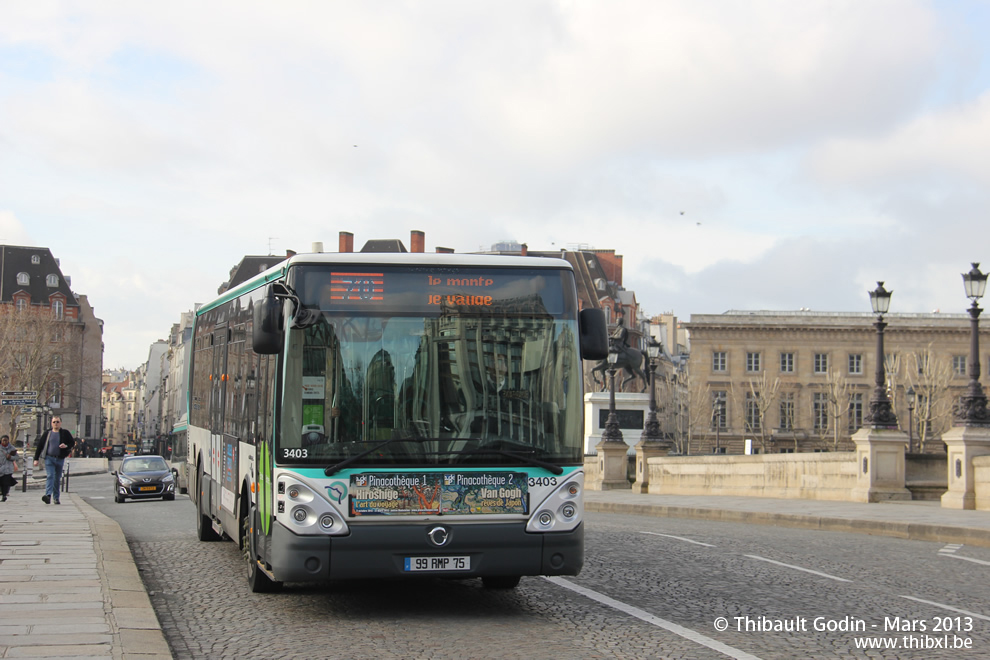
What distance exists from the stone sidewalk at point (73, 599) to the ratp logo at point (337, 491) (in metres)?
1.51

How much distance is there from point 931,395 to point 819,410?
15.8m

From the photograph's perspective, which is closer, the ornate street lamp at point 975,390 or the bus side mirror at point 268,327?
the bus side mirror at point 268,327

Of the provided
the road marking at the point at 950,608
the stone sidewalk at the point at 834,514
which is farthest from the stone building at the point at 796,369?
the road marking at the point at 950,608

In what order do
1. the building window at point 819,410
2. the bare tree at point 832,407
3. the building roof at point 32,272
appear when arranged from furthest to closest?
the building roof at point 32,272 → the building window at point 819,410 → the bare tree at point 832,407

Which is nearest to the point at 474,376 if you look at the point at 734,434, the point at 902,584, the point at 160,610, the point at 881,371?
the point at 160,610

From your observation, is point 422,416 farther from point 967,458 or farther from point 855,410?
point 855,410

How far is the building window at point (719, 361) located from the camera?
105 meters

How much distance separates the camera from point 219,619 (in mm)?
9055

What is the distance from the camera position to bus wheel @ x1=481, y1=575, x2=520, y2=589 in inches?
410

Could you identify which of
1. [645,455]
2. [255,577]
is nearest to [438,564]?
[255,577]

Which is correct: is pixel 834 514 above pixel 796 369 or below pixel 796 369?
below

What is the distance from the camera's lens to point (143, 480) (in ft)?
99.7

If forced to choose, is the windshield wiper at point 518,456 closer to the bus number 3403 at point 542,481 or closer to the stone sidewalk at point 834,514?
the bus number 3403 at point 542,481

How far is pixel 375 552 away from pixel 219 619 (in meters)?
1.51
